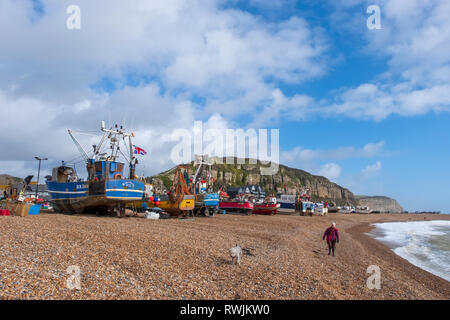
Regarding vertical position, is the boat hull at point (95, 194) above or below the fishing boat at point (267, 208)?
above

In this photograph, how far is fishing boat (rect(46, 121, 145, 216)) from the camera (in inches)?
1122

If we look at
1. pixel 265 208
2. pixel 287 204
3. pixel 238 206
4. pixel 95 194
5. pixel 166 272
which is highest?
pixel 95 194

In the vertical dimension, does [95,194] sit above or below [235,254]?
above

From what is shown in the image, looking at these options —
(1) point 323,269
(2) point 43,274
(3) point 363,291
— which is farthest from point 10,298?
(1) point 323,269

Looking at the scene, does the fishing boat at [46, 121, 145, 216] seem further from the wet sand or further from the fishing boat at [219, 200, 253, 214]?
the fishing boat at [219, 200, 253, 214]

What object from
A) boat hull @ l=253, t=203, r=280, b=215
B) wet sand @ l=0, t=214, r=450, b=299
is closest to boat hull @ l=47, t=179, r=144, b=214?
wet sand @ l=0, t=214, r=450, b=299

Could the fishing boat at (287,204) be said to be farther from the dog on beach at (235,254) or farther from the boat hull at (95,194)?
the dog on beach at (235,254)

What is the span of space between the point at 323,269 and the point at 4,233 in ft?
46.6

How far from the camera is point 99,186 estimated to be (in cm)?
2833

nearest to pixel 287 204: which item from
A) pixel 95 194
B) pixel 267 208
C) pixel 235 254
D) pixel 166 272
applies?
pixel 267 208

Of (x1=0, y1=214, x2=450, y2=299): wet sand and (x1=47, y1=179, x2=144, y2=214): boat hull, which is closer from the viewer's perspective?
(x1=0, y1=214, x2=450, y2=299): wet sand

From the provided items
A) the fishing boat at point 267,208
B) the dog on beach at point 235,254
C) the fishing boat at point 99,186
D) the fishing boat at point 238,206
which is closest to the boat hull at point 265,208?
the fishing boat at point 267,208

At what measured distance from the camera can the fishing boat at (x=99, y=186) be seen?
28.5 metres

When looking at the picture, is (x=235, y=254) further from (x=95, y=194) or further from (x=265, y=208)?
(x=265, y=208)
